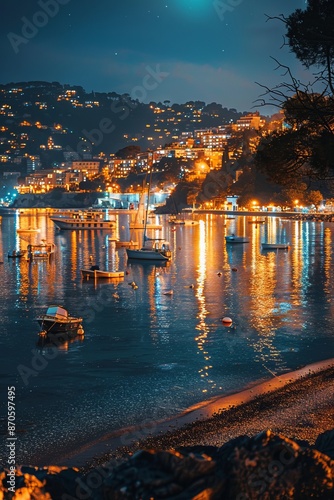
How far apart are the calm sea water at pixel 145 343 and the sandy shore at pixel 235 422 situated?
0.45 m

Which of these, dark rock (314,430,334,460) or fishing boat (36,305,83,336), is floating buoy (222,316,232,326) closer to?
fishing boat (36,305,83,336)

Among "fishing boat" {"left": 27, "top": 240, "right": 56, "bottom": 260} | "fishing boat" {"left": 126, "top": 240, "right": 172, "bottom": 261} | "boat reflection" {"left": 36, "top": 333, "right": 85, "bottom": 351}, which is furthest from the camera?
"fishing boat" {"left": 27, "top": 240, "right": 56, "bottom": 260}

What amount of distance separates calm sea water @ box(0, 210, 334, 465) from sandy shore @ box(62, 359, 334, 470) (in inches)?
17.7

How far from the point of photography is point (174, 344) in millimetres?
15641

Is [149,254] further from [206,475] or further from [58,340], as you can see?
[206,475]

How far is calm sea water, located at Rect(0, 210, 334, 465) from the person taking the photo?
10.6m

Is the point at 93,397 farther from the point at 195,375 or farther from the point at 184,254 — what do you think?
the point at 184,254

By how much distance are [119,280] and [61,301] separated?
6626 millimetres

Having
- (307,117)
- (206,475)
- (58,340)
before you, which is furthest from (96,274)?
(206,475)

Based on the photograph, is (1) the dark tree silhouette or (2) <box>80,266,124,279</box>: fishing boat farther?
(2) <box>80,266,124,279</box>: fishing boat

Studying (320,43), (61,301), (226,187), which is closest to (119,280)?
(61,301)

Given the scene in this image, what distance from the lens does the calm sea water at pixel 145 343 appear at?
1062 centimetres

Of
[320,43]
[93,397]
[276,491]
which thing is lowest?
[93,397]

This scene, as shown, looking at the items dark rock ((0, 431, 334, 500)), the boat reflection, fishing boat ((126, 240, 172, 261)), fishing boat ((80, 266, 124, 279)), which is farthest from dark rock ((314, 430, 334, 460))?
fishing boat ((126, 240, 172, 261))
